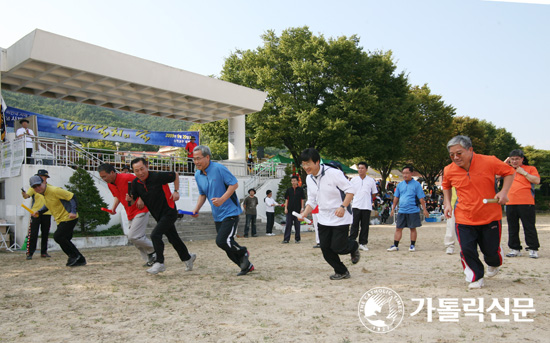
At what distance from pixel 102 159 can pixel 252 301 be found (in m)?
13.6

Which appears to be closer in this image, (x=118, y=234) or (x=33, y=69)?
(x=118, y=234)

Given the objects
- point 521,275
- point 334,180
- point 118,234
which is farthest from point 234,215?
point 118,234

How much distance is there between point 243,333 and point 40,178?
6240mm

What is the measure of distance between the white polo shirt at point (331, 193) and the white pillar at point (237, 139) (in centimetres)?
1749

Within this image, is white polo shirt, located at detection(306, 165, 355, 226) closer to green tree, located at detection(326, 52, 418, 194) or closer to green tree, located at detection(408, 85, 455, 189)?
green tree, located at detection(326, 52, 418, 194)

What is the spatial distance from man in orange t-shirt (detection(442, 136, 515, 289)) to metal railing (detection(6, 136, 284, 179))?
40.2 ft

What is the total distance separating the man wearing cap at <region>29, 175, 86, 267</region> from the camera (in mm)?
7785

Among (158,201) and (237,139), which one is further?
(237,139)

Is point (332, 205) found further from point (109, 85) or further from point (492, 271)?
point (109, 85)

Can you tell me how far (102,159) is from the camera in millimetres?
16359

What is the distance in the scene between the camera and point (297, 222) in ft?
42.1

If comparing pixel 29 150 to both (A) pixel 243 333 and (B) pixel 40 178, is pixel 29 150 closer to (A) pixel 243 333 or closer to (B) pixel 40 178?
(B) pixel 40 178

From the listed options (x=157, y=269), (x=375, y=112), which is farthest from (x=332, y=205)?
(x=375, y=112)

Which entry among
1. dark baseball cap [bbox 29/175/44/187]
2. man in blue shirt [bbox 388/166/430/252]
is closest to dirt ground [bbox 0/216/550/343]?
man in blue shirt [bbox 388/166/430/252]
